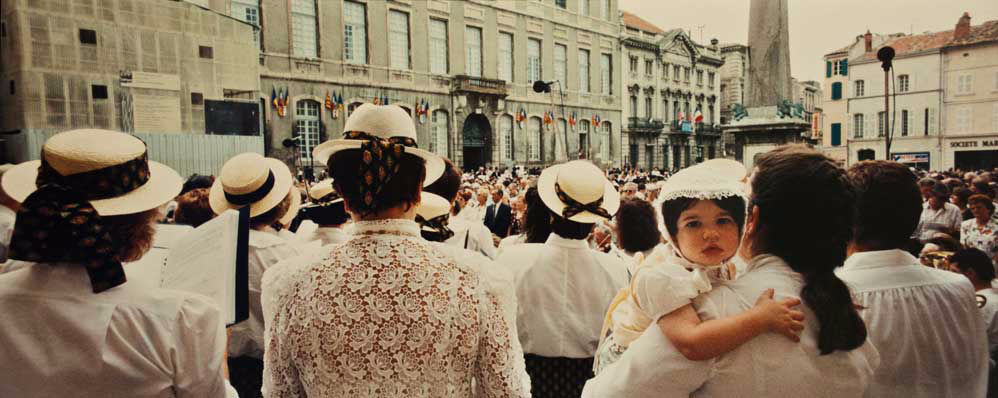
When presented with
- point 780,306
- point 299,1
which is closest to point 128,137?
point 780,306

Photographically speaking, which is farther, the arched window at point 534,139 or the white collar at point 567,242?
the arched window at point 534,139

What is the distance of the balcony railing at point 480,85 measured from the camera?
1131 inches

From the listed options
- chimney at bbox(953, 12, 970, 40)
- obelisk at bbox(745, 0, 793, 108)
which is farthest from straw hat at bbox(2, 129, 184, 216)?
chimney at bbox(953, 12, 970, 40)

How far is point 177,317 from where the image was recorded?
5.23ft

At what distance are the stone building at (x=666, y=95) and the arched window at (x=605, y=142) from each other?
7.26 feet

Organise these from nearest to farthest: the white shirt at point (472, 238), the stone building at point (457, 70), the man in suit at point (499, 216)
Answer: the white shirt at point (472, 238) < the man in suit at point (499, 216) < the stone building at point (457, 70)

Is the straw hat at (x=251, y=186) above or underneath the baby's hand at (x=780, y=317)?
above

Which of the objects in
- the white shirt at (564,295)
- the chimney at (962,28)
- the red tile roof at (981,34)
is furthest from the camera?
the chimney at (962,28)

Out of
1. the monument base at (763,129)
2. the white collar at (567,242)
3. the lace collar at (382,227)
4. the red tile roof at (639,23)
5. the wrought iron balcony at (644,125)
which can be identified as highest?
the red tile roof at (639,23)

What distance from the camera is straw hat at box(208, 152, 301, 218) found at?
3434mm

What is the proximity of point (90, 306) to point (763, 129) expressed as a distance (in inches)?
469

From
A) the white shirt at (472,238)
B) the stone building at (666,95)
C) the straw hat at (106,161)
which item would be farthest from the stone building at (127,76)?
the stone building at (666,95)

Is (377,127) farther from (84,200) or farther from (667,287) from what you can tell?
(667,287)

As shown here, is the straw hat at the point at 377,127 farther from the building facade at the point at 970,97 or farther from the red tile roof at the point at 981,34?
the red tile roof at the point at 981,34
